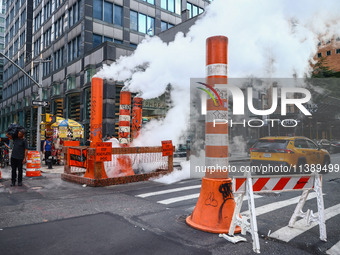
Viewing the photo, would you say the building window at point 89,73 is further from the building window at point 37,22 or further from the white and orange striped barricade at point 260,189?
→ the white and orange striped barricade at point 260,189

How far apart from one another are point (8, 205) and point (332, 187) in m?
8.94

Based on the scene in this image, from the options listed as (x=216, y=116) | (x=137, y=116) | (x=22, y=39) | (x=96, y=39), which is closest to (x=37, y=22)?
(x=22, y=39)

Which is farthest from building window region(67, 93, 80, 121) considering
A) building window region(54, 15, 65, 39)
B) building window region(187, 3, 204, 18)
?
building window region(187, 3, 204, 18)

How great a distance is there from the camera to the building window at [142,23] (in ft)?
86.4

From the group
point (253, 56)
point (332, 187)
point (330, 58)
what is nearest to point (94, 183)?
point (332, 187)

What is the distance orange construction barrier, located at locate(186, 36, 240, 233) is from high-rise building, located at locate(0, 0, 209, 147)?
1573cm

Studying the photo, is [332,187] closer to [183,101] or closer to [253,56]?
[253,56]

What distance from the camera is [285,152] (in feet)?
33.3

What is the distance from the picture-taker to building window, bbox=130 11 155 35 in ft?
86.4

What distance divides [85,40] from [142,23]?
6.58 metres

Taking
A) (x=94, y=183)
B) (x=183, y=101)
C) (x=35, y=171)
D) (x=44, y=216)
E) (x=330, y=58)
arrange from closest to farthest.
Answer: (x=44, y=216) → (x=94, y=183) → (x=35, y=171) → (x=183, y=101) → (x=330, y=58)

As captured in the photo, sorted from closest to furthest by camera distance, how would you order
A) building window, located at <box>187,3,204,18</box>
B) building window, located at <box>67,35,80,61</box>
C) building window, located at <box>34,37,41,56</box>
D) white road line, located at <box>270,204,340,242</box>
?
1. white road line, located at <box>270,204,340,242</box>
2. building window, located at <box>67,35,80,61</box>
3. building window, located at <box>187,3,204,18</box>
4. building window, located at <box>34,37,41,56</box>

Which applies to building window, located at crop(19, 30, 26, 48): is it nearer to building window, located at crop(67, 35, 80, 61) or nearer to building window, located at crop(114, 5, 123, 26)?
building window, located at crop(67, 35, 80, 61)

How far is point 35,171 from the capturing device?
10078 mm
